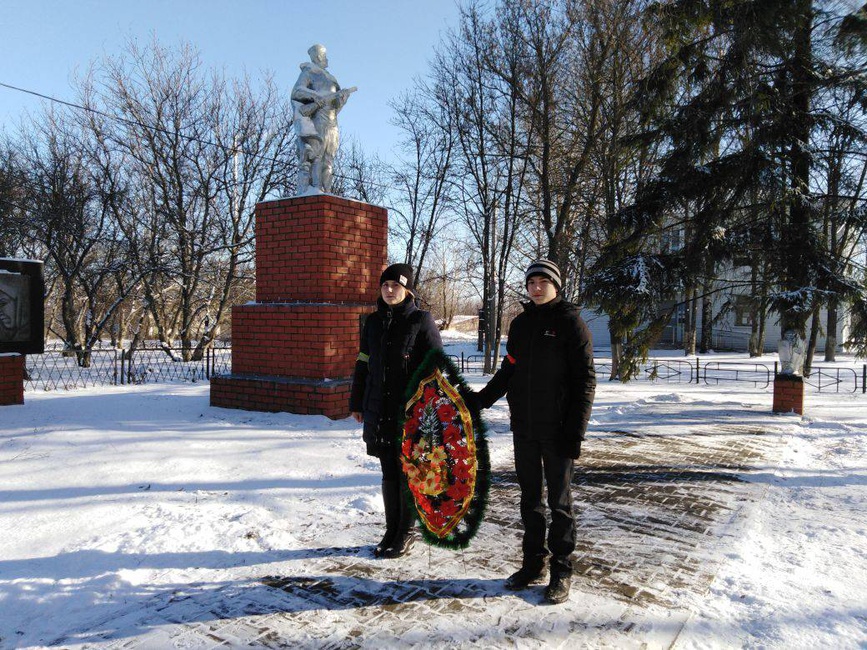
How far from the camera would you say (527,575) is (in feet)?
10.0

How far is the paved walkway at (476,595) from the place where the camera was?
2.56 m

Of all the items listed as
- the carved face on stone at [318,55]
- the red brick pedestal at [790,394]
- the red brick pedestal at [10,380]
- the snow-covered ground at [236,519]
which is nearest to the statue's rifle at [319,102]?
the carved face on stone at [318,55]

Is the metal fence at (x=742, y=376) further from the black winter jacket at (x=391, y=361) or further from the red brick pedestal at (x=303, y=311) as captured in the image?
the black winter jacket at (x=391, y=361)

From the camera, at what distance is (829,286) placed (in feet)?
26.1

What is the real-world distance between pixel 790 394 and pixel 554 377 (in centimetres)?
793

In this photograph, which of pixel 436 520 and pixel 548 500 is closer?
pixel 548 500

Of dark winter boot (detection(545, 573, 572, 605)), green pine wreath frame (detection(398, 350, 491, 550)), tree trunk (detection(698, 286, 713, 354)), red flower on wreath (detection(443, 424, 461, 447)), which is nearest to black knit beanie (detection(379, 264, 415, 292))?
green pine wreath frame (detection(398, 350, 491, 550))

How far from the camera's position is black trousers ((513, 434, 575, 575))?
2965mm

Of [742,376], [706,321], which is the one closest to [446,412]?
[742,376]

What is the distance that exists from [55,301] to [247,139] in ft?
52.4

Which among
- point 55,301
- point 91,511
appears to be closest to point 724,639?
point 91,511

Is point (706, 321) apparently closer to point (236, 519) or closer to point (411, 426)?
point (411, 426)

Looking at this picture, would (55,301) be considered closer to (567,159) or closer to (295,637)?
(567,159)

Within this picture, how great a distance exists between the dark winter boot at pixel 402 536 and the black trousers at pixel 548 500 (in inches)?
30.5
